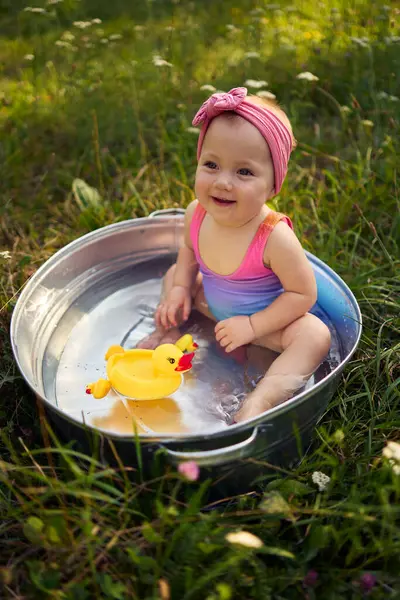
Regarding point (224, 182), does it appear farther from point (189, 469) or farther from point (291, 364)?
point (189, 469)

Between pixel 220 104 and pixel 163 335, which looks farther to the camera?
pixel 163 335

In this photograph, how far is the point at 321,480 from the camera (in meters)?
1.35

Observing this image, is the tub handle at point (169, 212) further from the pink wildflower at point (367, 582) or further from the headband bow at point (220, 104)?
the pink wildflower at point (367, 582)

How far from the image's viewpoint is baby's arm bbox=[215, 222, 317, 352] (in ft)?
5.29

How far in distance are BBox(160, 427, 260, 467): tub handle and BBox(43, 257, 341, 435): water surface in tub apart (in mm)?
270

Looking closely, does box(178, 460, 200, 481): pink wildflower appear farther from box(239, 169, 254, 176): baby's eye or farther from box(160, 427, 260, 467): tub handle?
box(239, 169, 254, 176): baby's eye

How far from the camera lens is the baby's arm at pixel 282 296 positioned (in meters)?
1.61

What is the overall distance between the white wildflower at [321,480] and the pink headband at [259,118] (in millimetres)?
710

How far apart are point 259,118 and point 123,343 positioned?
2.58 ft

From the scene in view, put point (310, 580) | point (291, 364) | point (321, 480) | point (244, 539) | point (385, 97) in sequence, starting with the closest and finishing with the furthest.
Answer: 1. point (244, 539)
2. point (310, 580)
3. point (321, 480)
4. point (291, 364)
5. point (385, 97)

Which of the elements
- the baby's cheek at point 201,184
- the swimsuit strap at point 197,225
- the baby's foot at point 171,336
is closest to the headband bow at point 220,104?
the baby's cheek at point 201,184

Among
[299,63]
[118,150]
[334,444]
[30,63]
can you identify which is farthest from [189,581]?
[30,63]

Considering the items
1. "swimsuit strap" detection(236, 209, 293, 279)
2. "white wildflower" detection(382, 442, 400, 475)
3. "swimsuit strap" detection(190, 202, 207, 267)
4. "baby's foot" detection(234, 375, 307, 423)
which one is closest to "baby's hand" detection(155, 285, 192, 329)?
"swimsuit strap" detection(190, 202, 207, 267)

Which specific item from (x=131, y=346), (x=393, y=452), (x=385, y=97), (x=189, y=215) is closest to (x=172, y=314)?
(x=131, y=346)
